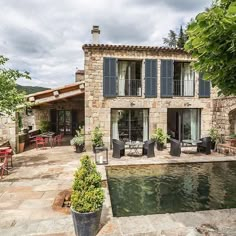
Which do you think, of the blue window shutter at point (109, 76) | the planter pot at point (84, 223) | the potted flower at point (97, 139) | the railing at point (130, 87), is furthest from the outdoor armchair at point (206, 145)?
the planter pot at point (84, 223)

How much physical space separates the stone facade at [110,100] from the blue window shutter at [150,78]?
7.8 inches

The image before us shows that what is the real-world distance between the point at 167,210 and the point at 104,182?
2.11 metres

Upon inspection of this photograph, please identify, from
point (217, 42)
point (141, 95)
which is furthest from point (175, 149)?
point (217, 42)

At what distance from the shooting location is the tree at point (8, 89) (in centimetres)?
856

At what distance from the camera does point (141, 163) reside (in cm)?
939

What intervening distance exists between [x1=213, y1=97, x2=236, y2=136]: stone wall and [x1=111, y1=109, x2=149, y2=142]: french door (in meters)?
4.09

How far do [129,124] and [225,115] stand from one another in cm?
526

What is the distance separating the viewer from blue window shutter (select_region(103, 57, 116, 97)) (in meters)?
12.4

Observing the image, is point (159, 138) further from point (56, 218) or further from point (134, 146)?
point (56, 218)

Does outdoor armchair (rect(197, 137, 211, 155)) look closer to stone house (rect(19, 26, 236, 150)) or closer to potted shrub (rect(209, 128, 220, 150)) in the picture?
potted shrub (rect(209, 128, 220, 150))

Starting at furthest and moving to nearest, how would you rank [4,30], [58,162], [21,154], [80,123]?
[80,123] < [21,154] < [4,30] < [58,162]

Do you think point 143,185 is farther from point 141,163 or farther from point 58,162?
point 58,162

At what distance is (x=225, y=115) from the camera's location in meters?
12.6

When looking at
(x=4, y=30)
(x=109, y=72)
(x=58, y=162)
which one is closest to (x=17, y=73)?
(x=4, y=30)
